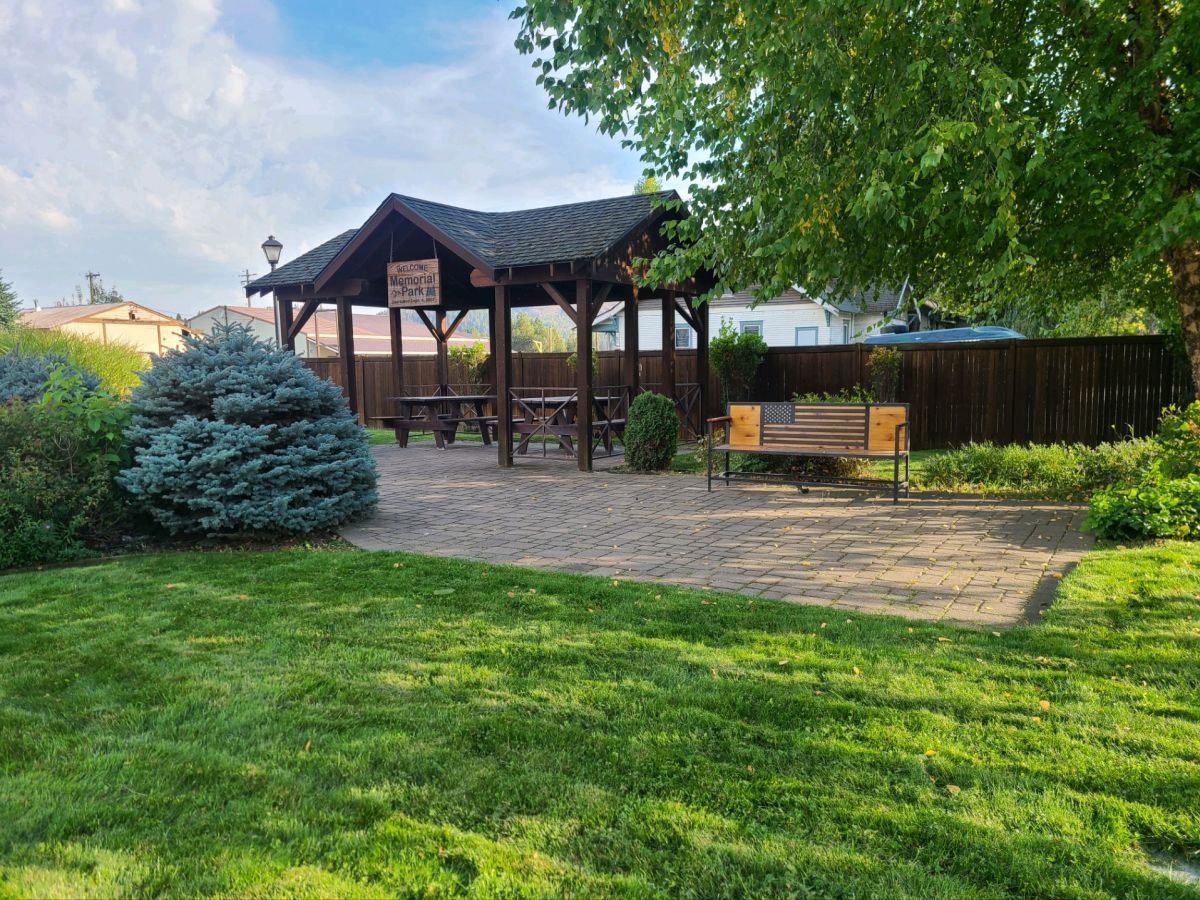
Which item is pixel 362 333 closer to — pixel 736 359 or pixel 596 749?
pixel 736 359

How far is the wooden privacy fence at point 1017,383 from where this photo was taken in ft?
43.4

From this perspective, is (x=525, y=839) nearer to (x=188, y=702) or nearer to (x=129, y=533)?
(x=188, y=702)

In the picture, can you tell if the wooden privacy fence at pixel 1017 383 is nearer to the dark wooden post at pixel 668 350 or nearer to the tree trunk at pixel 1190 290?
the dark wooden post at pixel 668 350

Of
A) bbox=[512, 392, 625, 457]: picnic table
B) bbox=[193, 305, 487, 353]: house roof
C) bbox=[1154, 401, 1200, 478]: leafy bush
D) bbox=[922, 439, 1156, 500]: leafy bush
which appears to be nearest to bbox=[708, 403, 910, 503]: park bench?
bbox=[922, 439, 1156, 500]: leafy bush

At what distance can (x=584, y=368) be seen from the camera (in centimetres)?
1226

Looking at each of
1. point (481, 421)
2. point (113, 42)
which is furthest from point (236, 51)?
point (481, 421)

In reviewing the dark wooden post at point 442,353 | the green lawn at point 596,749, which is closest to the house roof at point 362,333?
the dark wooden post at point 442,353

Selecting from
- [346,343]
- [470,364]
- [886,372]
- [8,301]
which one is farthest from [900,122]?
[8,301]

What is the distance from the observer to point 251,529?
7.20 metres

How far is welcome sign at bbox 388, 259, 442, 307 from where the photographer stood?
14.5 metres

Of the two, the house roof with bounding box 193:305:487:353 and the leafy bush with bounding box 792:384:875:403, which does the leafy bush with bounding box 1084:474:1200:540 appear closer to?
the leafy bush with bounding box 792:384:875:403

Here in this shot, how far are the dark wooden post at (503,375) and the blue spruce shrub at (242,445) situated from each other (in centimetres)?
473

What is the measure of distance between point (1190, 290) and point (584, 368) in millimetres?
7419

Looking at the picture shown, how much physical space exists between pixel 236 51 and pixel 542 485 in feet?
25.5
